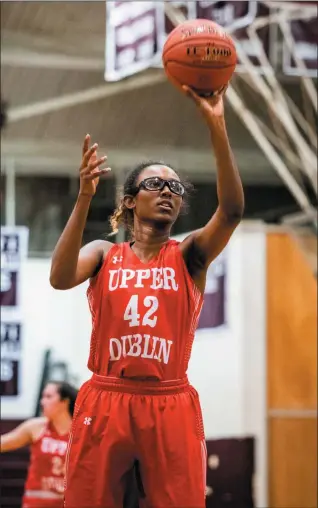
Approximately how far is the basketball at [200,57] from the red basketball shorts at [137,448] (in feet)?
3.30

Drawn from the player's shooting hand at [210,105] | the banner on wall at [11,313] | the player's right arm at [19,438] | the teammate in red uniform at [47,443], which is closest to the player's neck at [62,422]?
the teammate in red uniform at [47,443]

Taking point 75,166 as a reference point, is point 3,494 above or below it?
below

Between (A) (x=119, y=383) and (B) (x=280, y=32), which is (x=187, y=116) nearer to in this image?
(B) (x=280, y=32)

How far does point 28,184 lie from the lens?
6.21 metres

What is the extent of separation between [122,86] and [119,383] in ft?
12.4

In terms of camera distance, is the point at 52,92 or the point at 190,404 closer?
the point at 190,404

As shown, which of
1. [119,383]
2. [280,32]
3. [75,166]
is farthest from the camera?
[75,166]

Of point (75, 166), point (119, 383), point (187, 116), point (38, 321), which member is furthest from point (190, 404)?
point (187, 116)

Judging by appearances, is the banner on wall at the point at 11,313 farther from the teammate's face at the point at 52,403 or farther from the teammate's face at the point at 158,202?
the teammate's face at the point at 158,202

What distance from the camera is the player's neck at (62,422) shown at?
570 centimetres

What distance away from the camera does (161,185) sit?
3.07m

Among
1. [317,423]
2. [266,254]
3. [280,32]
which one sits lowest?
[317,423]

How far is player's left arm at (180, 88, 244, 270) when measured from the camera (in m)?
2.75

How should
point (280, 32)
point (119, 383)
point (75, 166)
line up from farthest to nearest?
point (75, 166)
point (280, 32)
point (119, 383)
